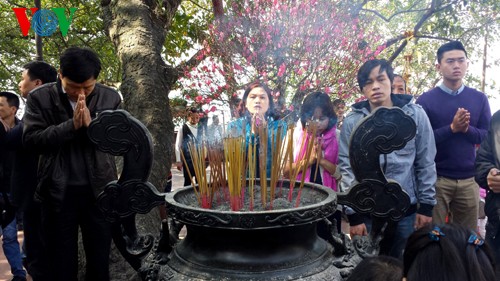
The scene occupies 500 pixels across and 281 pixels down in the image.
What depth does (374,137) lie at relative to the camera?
1.47 meters

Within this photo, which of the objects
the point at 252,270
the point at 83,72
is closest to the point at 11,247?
→ the point at 83,72

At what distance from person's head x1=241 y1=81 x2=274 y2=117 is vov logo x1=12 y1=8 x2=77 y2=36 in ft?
13.0

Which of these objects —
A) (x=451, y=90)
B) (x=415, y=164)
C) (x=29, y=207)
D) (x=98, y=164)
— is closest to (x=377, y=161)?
(x=415, y=164)

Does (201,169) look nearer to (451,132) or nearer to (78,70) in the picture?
(78,70)

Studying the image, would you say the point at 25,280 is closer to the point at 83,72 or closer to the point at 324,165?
the point at 83,72

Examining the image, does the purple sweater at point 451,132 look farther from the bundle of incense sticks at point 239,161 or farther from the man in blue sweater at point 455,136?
the bundle of incense sticks at point 239,161

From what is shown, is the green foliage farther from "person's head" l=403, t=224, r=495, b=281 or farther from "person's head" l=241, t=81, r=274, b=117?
"person's head" l=403, t=224, r=495, b=281

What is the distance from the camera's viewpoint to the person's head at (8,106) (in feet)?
12.6

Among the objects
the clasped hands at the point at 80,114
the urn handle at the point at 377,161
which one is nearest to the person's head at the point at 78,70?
the clasped hands at the point at 80,114

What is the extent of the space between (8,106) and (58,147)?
1.81 metres

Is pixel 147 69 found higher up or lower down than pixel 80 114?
higher up

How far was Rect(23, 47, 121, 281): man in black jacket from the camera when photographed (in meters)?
2.45

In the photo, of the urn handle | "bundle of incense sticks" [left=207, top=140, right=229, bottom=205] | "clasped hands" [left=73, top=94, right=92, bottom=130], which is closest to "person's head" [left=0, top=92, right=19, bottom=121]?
"clasped hands" [left=73, top=94, right=92, bottom=130]

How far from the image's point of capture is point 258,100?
299cm
